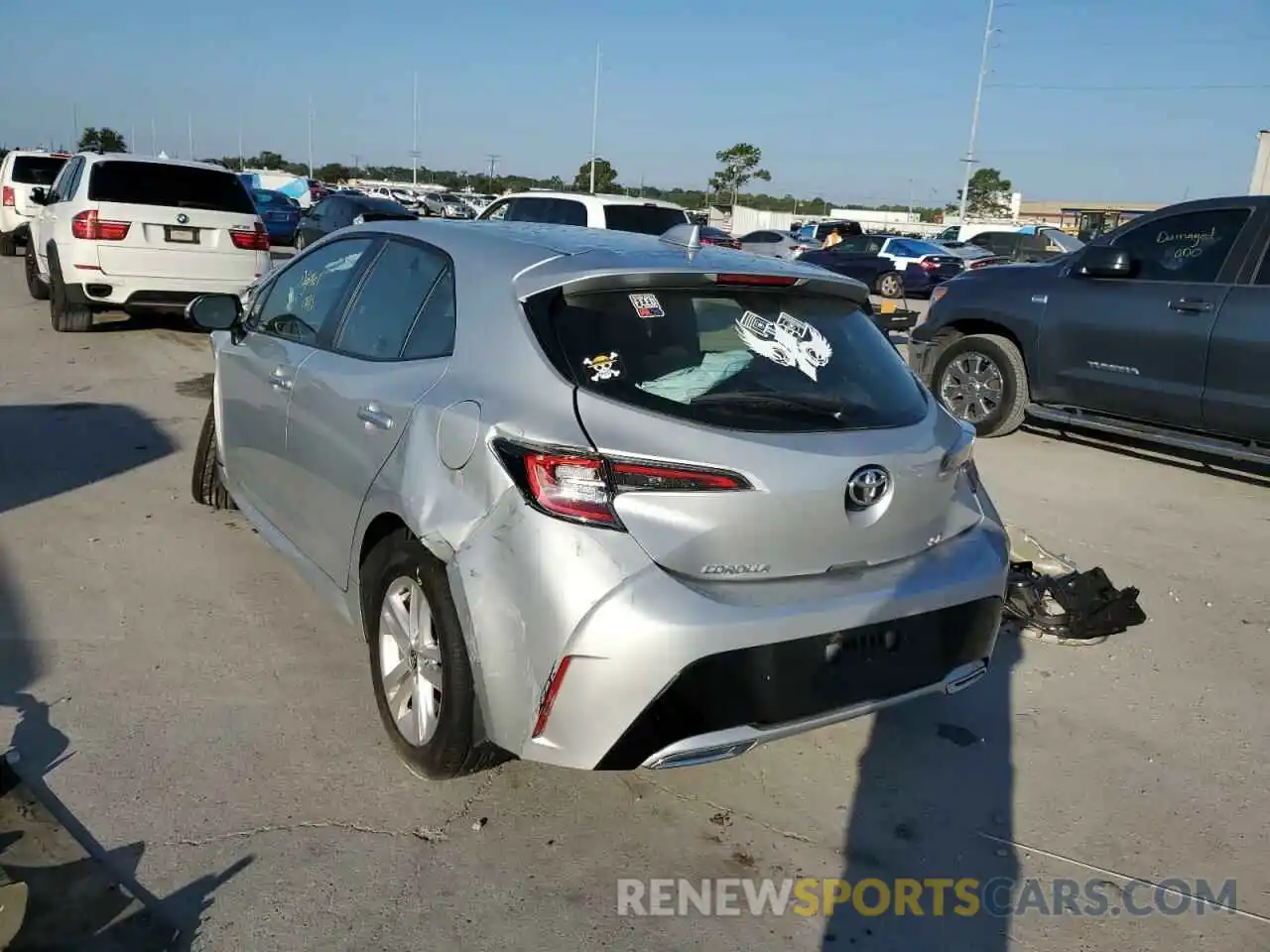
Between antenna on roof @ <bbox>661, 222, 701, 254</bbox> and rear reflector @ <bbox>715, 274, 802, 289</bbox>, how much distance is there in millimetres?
429

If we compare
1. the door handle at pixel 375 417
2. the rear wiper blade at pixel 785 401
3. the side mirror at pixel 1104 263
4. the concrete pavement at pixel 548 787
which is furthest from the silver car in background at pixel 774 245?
the rear wiper blade at pixel 785 401

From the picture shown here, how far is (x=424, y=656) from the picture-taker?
2961mm

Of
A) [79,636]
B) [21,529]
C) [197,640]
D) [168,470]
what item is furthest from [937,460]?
[168,470]

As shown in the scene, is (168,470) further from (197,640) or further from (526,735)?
(526,735)

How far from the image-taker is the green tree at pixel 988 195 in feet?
285

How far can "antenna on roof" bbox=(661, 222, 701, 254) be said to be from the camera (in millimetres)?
3455

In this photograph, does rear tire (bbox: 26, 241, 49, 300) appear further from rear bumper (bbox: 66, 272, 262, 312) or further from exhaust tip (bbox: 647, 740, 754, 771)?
exhaust tip (bbox: 647, 740, 754, 771)

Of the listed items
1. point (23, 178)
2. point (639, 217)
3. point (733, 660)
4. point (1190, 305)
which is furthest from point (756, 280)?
point (23, 178)

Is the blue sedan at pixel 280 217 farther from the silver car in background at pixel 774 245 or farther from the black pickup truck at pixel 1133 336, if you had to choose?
the black pickup truck at pixel 1133 336

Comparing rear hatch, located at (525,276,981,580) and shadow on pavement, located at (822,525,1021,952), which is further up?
rear hatch, located at (525,276,981,580)

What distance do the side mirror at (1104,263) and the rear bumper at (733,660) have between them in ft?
16.9

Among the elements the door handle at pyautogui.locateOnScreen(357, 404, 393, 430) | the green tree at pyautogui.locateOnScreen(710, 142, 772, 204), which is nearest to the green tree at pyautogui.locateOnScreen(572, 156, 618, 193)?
the green tree at pyautogui.locateOnScreen(710, 142, 772, 204)

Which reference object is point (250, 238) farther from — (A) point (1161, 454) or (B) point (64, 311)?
(A) point (1161, 454)

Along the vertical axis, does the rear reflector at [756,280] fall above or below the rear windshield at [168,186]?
below
